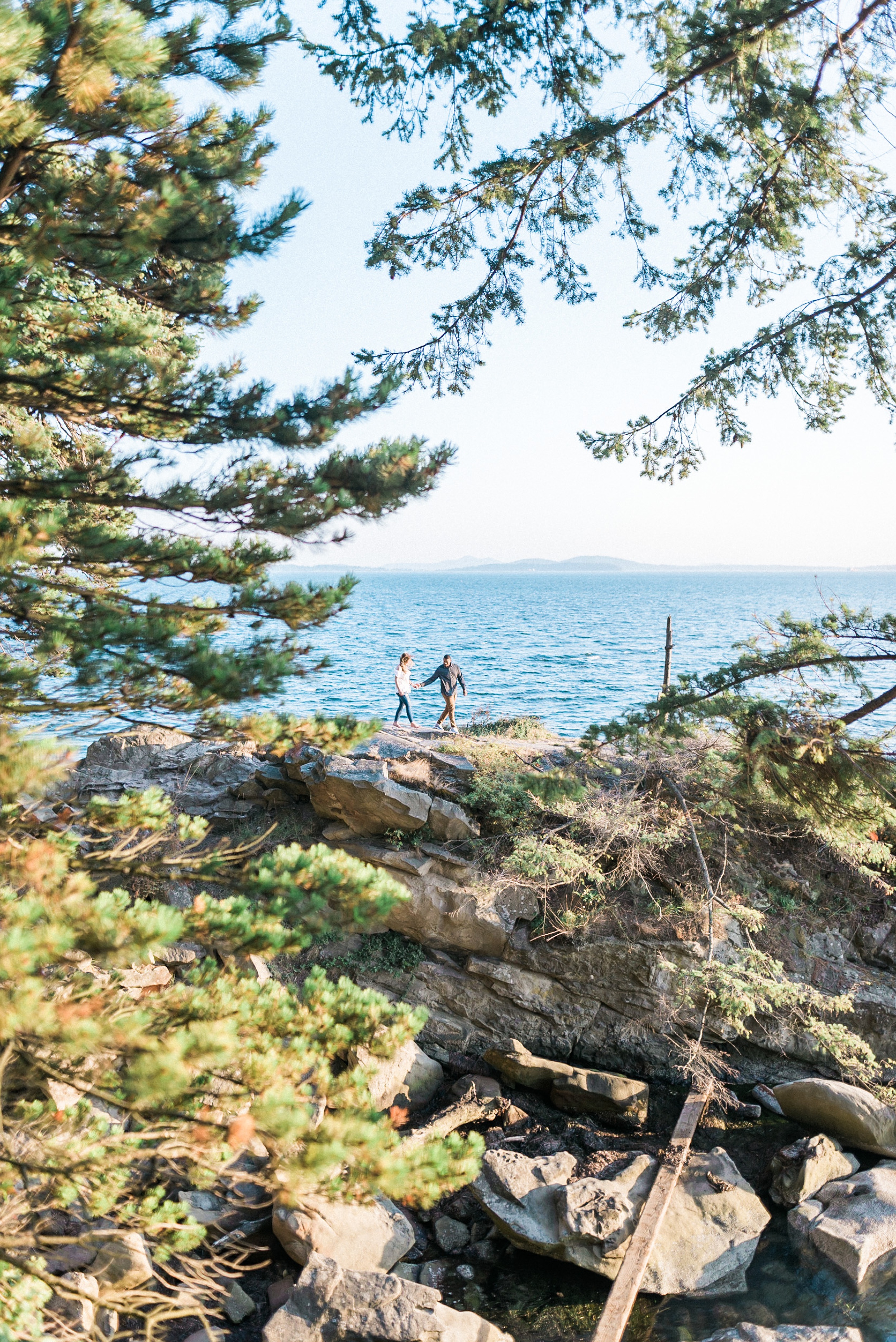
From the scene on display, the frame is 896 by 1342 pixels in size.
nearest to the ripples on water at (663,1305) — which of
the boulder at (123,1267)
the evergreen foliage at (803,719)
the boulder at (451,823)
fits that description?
the boulder at (123,1267)

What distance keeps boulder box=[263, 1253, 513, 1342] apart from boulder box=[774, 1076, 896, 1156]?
532 cm

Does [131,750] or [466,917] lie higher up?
[131,750]

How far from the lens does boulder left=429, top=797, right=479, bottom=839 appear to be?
12.5 metres

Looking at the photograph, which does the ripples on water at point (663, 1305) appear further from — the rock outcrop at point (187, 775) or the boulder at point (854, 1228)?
the rock outcrop at point (187, 775)

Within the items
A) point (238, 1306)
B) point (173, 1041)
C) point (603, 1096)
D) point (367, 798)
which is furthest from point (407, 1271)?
point (173, 1041)

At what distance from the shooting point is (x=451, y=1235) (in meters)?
8.84

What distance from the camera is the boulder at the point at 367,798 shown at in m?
12.4

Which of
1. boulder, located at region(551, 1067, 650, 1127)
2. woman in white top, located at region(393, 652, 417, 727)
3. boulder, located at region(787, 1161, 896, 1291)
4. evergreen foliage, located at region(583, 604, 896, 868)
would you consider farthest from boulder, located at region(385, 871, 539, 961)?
evergreen foliage, located at region(583, 604, 896, 868)

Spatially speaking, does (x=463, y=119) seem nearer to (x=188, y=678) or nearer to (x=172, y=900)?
(x=188, y=678)

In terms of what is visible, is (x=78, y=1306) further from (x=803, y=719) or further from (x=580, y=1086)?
(x=803, y=719)

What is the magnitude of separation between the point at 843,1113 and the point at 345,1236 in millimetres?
6443

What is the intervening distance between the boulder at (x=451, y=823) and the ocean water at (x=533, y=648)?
205 centimetres

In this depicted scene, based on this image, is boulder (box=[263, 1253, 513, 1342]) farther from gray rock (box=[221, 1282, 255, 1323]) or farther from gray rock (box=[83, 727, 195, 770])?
gray rock (box=[83, 727, 195, 770])

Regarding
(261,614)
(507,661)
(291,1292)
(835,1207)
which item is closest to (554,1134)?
(835,1207)
